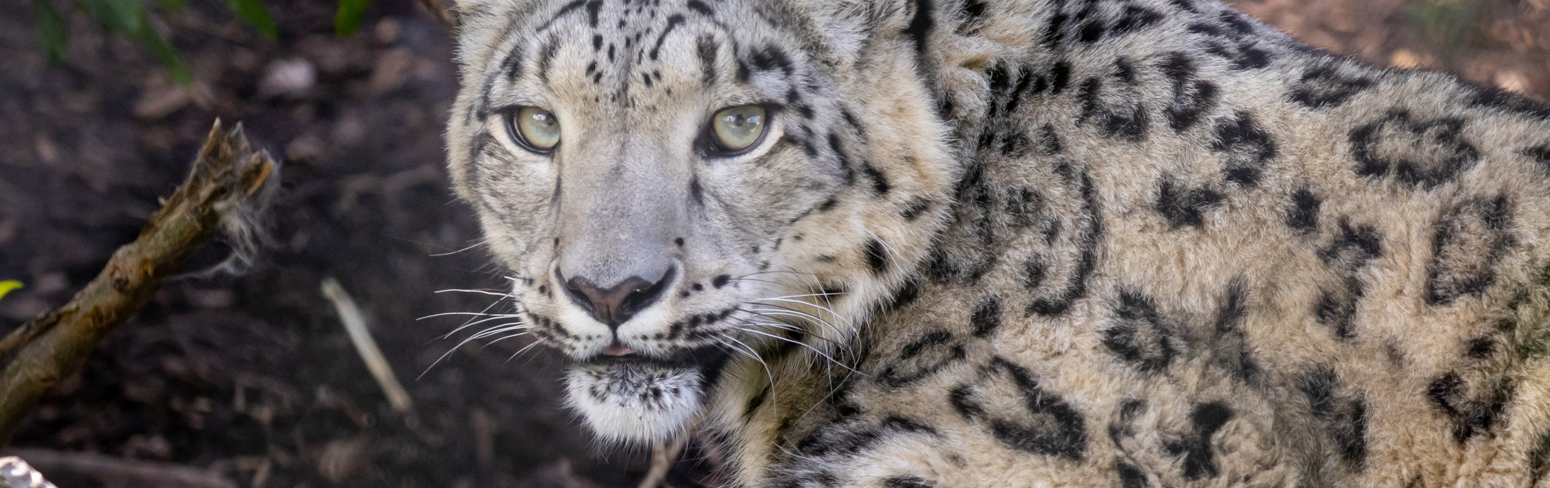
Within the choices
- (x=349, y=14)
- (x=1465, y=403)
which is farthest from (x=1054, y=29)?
(x=349, y=14)

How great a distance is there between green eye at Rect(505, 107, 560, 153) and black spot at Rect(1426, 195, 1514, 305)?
185 centimetres

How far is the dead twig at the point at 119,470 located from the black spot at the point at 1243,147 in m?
3.33

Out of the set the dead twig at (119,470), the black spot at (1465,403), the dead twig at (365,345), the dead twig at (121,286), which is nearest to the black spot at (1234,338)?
the black spot at (1465,403)

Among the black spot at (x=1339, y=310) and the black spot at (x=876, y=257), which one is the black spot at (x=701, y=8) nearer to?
the black spot at (x=876, y=257)

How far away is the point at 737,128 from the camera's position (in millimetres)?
2215

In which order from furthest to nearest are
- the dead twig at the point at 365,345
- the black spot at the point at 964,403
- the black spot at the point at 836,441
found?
1. the dead twig at the point at 365,345
2. the black spot at the point at 836,441
3. the black spot at the point at 964,403

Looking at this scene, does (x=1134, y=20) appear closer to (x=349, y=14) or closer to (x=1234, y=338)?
(x=1234, y=338)

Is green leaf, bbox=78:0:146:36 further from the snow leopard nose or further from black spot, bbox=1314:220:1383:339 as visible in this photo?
black spot, bbox=1314:220:1383:339

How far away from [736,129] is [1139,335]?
38.0 inches

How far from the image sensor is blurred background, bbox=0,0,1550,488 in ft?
12.0

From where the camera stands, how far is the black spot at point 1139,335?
6.88 feet

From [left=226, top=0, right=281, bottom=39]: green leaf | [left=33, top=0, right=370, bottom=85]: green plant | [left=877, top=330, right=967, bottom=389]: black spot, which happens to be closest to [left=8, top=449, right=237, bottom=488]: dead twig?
[left=33, top=0, right=370, bottom=85]: green plant

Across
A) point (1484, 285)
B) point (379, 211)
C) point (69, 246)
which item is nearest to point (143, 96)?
point (69, 246)

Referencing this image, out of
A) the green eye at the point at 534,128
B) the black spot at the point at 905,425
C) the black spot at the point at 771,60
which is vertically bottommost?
the black spot at the point at 905,425
